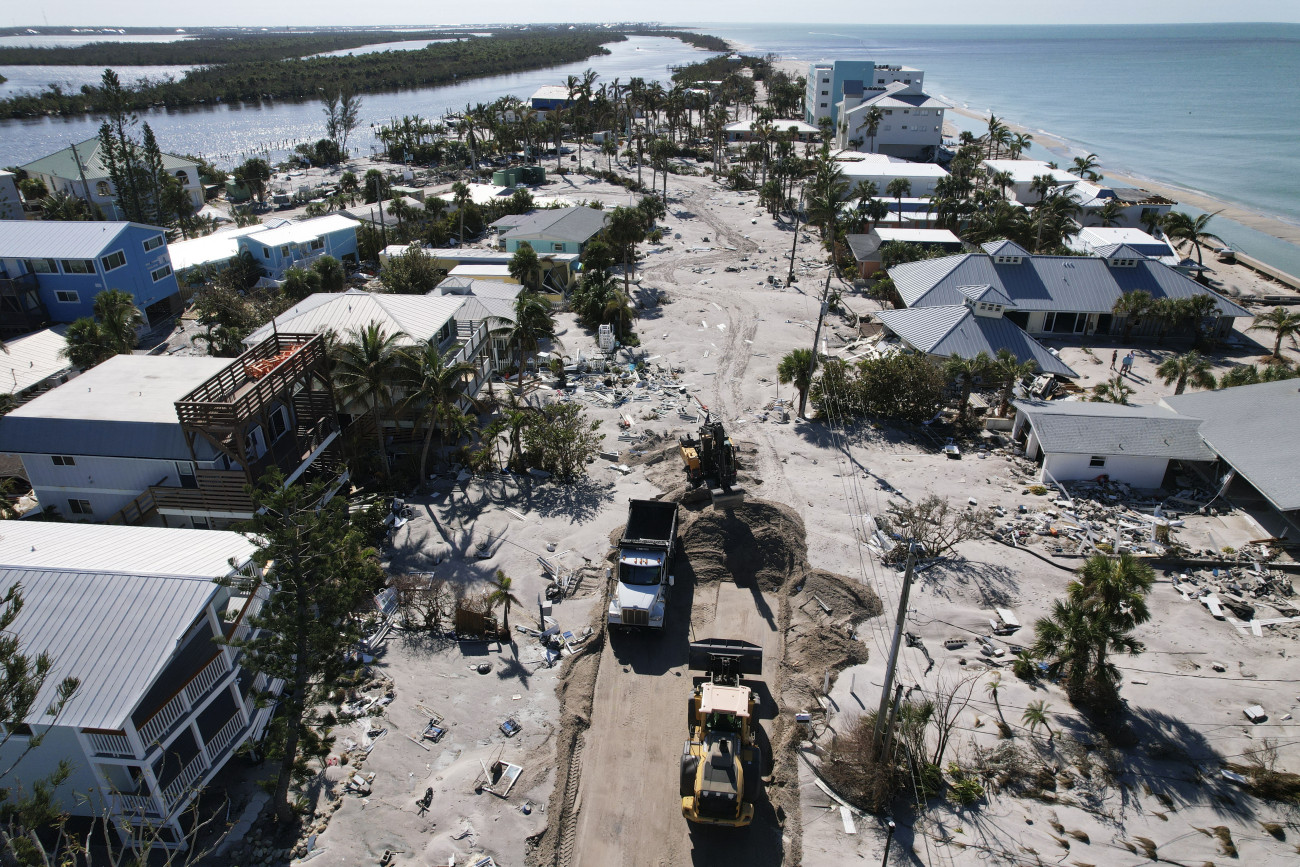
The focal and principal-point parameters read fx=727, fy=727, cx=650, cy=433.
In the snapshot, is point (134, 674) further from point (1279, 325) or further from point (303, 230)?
point (1279, 325)

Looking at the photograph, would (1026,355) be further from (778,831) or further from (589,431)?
(778,831)

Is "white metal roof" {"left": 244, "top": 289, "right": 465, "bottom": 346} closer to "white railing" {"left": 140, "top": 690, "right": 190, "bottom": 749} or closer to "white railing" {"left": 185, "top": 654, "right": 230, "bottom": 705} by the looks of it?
"white railing" {"left": 185, "top": 654, "right": 230, "bottom": 705}

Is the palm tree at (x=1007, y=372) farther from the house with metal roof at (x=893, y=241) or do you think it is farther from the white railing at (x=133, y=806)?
the white railing at (x=133, y=806)

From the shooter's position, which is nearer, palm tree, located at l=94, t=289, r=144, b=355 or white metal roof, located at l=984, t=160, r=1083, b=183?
palm tree, located at l=94, t=289, r=144, b=355

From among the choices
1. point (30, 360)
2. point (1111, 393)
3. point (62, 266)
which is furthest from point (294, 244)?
point (1111, 393)

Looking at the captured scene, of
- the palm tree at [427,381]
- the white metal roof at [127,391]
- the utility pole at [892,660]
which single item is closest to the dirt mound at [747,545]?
the utility pole at [892,660]

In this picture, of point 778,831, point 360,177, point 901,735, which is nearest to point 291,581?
point 778,831

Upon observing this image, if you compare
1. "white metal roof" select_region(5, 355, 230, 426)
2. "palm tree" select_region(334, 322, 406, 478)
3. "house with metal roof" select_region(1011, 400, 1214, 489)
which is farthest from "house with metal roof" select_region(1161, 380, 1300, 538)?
"white metal roof" select_region(5, 355, 230, 426)
